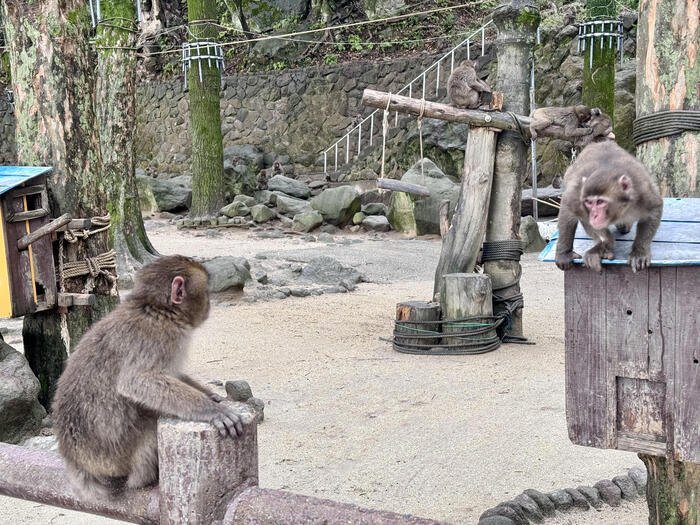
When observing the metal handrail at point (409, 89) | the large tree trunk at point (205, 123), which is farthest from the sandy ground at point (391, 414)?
the metal handrail at point (409, 89)

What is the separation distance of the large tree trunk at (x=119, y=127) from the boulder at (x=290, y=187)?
633 cm

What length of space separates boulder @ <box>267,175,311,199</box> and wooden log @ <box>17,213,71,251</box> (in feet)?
38.5

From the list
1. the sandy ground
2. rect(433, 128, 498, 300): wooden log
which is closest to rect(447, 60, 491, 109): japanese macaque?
rect(433, 128, 498, 300): wooden log

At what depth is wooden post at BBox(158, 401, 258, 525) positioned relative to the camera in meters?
2.11

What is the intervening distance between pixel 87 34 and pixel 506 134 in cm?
373

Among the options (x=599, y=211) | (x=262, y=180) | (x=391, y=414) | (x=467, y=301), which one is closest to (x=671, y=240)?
(x=599, y=211)

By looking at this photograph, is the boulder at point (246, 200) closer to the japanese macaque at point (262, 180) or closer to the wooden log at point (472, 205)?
the japanese macaque at point (262, 180)

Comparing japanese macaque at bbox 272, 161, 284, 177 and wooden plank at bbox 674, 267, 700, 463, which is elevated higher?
japanese macaque at bbox 272, 161, 284, 177

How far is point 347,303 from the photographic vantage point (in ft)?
30.0

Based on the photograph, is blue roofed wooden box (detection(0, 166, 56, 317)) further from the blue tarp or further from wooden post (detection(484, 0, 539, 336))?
wooden post (detection(484, 0, 539, 336))

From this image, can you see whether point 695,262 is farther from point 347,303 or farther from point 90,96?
point 347,303

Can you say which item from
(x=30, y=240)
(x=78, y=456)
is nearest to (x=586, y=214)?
(x=78, y=456)

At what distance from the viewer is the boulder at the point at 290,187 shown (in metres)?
16.5

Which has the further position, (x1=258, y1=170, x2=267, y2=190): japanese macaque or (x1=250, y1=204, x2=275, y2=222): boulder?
(x1=258, y1=170, x2=267, y2=190): japanese macaque
